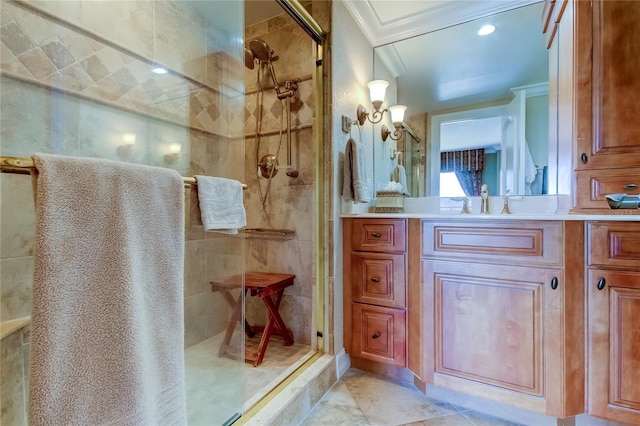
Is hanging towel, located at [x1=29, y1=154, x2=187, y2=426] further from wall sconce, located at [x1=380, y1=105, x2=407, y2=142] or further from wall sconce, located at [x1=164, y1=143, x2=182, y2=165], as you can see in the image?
wall sconce, located at [x1=380, y1=105, x2=407, y2=142]

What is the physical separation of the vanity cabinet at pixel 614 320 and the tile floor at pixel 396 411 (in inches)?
6.7

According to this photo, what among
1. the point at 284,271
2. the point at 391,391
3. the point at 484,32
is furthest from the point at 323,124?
the point at 391,391

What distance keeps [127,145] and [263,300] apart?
3.49 ft

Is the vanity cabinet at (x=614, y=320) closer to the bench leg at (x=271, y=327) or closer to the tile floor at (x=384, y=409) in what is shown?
the tile floor at (x=384, y=409)

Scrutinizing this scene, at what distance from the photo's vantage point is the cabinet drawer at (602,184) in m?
1.24

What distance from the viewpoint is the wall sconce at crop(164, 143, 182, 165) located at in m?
1.43

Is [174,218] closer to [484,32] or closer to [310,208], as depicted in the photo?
[310,208]

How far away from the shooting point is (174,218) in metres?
0.74

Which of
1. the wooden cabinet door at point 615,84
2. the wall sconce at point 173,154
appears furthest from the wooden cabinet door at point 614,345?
the wall sconce at point 173,154

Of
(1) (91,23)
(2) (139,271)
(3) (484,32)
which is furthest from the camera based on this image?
(3) (484,32)

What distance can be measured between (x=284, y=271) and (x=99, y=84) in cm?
137

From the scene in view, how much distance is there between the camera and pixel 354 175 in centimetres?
166

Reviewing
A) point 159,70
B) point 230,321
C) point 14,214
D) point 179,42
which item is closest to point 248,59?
point 179,42

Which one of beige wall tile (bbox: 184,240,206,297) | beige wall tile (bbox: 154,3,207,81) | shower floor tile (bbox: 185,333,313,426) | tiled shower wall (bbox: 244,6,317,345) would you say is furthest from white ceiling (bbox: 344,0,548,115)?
shower floor tile (bbox: 185,333,313,426)
